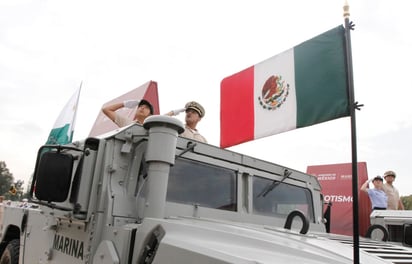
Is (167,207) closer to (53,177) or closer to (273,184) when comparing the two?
(53,177)

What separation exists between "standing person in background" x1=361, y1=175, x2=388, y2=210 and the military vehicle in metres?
2.52

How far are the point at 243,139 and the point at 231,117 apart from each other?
1.71 feet

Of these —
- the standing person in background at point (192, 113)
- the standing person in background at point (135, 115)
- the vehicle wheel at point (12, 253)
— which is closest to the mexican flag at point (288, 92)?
the standing person in background at point (192, 113)

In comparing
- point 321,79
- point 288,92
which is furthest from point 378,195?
point 321,79

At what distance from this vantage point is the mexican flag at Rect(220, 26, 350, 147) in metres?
2.71

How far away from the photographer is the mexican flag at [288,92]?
8.91 ft

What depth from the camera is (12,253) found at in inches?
163

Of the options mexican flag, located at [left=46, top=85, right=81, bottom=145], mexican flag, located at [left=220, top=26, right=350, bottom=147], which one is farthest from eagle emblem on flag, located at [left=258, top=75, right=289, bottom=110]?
mexican flag, located at [left=46, top=85, right=81, bottom=145]

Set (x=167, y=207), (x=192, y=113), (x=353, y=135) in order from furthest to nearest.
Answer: (x=192, y=113) < (x=167, y=207) < (x=353, y=135)

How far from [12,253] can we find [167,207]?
8.06 ft

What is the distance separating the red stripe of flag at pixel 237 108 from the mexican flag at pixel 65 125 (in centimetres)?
290

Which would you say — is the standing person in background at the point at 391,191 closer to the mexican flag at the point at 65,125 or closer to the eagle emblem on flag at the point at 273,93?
the eagle emblem on flag at the point at 273,93

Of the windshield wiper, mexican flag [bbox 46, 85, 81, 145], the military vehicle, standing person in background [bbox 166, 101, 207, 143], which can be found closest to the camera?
the military vehicle

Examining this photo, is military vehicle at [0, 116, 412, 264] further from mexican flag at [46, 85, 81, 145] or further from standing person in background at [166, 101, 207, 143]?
mexican flag at [46, 85, 81, 145]
